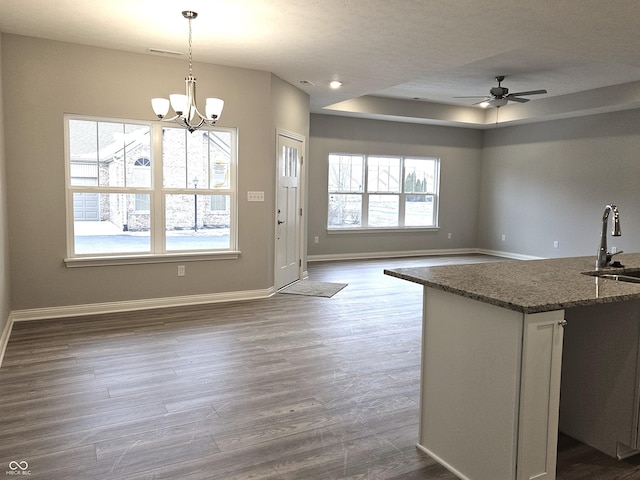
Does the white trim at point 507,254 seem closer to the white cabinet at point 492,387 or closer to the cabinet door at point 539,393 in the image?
the white cabinet at point 492,387

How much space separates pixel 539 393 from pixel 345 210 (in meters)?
7.42

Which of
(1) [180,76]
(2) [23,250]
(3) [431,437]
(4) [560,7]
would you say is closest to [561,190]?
(4) [560,7]

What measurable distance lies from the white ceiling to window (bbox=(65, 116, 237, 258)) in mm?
856

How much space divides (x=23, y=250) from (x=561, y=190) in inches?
330

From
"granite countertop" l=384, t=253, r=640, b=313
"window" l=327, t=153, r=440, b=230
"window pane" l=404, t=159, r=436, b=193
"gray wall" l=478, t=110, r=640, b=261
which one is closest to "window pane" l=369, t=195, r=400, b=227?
"window" l=327, t=153, r=440, b=230

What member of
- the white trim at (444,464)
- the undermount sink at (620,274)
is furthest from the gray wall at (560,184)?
the white trim at (444,464)

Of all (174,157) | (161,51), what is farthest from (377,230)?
(161,51)

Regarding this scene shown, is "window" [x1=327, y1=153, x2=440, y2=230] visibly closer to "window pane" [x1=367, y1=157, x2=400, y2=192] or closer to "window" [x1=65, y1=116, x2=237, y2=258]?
"window pane" [x1=367, y1=157, x2=400, y2=192]

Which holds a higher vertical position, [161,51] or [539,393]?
[161,51]

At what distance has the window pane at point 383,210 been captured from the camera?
9508 millimetres

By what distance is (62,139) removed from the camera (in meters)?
4.67

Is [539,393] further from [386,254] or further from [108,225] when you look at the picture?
[386,254]

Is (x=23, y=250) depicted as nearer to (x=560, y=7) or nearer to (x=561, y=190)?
(x=560, y=7)

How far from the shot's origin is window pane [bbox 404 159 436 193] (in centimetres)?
979
